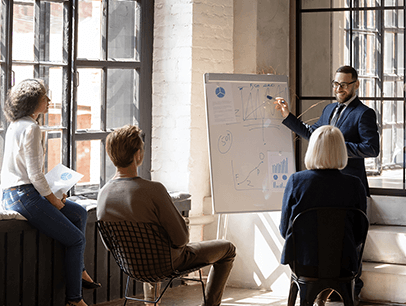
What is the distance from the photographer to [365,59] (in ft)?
19.8

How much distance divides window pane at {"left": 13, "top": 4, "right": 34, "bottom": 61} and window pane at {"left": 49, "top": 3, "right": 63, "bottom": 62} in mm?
143

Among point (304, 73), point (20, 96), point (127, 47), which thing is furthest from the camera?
point (304, 73)

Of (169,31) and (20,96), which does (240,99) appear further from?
(20,96)

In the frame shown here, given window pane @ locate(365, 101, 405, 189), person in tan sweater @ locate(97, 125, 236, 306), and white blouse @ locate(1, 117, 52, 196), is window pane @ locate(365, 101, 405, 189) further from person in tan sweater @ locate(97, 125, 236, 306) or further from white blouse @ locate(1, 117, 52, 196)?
white blouse @ locate(1, 117, 52, 196)

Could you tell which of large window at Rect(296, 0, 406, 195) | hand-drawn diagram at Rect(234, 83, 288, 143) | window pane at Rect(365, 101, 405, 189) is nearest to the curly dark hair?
hand-drawn diagram at Rect(234, 83, 288, 143)

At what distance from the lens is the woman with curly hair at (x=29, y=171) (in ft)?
9.95

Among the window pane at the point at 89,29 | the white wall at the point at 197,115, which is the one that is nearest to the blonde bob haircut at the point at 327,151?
the white wall at the point at 197,115

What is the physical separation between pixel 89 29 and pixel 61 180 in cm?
132

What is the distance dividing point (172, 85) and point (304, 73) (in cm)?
150

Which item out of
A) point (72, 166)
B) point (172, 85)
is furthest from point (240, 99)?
point (72, 166)

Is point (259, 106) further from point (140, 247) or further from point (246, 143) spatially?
point (140, 247)

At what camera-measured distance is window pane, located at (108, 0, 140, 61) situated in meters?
4.17

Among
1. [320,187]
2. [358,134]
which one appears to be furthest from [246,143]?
[320,187]

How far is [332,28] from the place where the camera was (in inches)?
213
